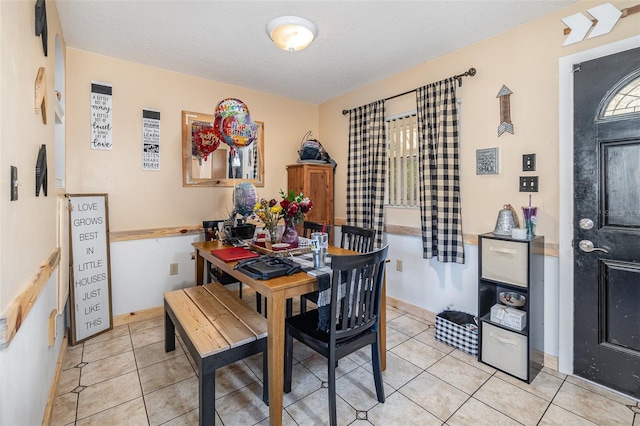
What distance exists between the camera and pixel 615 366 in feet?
5.99

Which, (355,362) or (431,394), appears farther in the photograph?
(355,362)

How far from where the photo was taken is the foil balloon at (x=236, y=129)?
2.38 metres

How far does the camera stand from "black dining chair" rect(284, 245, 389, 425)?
151cm

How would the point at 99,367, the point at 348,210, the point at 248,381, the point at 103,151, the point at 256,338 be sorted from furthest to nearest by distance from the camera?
the point at 348,210
the point at 103,151
the point at 99,367
the point at 248,381
the point at 256,338

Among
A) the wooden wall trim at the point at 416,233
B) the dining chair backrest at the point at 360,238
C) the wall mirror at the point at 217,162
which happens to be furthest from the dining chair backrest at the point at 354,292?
the wall mirror at the point at 217,162

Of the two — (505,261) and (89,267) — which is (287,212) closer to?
(505,261)

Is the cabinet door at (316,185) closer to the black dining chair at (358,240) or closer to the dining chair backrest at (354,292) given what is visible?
the black dining chair at (358,240)

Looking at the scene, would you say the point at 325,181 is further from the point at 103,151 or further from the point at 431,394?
the point at 431,394

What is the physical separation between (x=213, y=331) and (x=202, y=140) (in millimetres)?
2188

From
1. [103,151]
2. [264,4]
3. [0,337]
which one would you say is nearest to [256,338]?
[0,337]

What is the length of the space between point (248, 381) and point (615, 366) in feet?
7.57

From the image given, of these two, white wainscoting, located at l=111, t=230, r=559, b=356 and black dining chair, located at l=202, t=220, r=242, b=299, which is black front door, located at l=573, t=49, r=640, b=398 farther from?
black dining chair, located at l=202, t=220, r=242, b=299

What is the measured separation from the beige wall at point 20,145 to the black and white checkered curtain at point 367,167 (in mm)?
2717

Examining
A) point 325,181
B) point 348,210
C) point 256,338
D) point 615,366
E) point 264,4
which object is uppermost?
point 264,4
